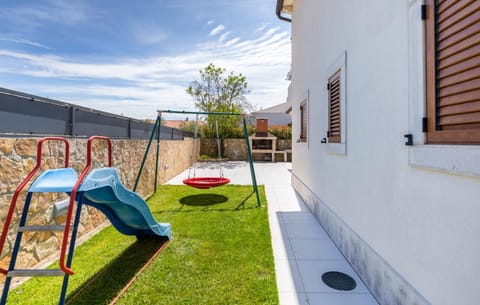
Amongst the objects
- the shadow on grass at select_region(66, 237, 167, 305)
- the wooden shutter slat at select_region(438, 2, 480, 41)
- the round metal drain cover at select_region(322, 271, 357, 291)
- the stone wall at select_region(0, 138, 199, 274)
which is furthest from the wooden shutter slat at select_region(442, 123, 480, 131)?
the stone wall at select_region(0, 138, 199, 274)

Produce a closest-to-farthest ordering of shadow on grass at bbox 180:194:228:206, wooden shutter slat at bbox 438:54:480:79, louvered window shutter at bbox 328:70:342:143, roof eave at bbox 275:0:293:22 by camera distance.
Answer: wooden shutter slat at bbox 438:54:480:79, louvered window shutter at bbox 328:70:342:143, shadow on grass at bbox 180:194:228:206, roof eave at bbox 275:0:293:22

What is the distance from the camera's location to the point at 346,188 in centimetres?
318

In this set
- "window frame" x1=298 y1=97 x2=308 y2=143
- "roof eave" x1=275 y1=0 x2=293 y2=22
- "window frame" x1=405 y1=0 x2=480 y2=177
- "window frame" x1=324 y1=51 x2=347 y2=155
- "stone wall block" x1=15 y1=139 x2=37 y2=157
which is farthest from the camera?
"roof eave" x1=275 y1=0 x2=293 y2=22

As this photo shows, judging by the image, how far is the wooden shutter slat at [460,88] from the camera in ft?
4.17

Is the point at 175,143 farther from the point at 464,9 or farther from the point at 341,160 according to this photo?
the point at 464,9

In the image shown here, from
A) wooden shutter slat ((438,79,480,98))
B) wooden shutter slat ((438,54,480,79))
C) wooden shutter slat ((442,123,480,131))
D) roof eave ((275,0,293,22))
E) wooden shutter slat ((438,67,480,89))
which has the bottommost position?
wooden shutter slat ((442,123,480,131))

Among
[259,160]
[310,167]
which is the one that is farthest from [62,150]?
[259,160]

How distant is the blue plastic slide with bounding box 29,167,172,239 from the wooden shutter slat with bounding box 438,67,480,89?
2.74 metres

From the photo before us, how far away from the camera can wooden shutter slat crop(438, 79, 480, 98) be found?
50.1 inches

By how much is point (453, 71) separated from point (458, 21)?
0.96 ft

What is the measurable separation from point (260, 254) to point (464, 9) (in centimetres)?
310

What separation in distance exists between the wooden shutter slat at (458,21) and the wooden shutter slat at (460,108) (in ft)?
1.48

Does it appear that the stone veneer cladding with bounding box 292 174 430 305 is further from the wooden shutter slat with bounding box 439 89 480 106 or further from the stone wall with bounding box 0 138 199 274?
the stone wall with bounding box 0 138 199 274

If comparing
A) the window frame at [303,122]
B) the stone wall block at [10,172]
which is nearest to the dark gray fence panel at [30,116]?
the stone wall block at [10,172]
